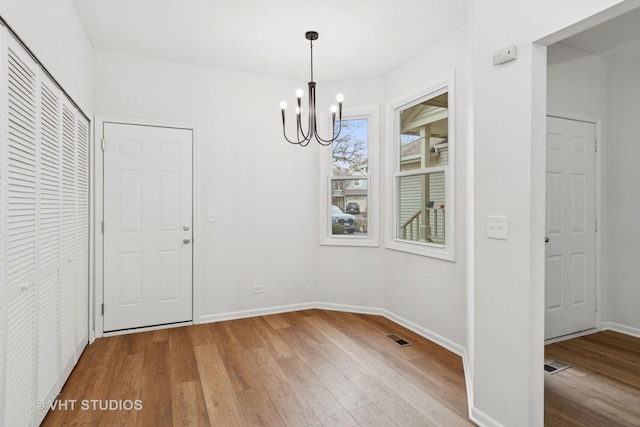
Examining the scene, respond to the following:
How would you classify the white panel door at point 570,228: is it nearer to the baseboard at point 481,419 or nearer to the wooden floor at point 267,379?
the wooden floor at point 267,379

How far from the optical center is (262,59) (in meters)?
3.69

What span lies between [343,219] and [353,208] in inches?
7.1

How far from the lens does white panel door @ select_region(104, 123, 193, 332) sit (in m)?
3.49

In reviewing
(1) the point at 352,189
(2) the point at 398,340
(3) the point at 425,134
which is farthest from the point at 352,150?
(2) the point at 398,340

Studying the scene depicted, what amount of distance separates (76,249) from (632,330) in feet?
16.5

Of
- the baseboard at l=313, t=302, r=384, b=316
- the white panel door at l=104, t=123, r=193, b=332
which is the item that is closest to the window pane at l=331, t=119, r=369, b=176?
the baseboard at l=313, t=302, r=384, b=316

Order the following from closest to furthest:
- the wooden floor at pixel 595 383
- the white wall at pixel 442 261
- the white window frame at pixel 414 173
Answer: the wooden floor at pixel 595 383, the white wall at pixel 442 261, the white window frame at pixel 414 173

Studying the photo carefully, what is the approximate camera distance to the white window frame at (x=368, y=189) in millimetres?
4102

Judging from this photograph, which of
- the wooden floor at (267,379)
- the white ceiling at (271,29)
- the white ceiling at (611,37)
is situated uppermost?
the white ceiling at (271,29)

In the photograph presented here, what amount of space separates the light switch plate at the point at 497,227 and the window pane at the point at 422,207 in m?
1.39

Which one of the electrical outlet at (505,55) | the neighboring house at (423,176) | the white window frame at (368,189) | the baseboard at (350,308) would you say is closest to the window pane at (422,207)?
the neighboring house at (423,176)

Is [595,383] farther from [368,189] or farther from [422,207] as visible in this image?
[368,189]

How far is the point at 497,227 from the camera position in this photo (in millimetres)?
1946

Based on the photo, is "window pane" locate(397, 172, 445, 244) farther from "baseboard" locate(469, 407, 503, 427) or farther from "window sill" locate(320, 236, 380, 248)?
"baseboard" locate(469, 407, 503, 427)
